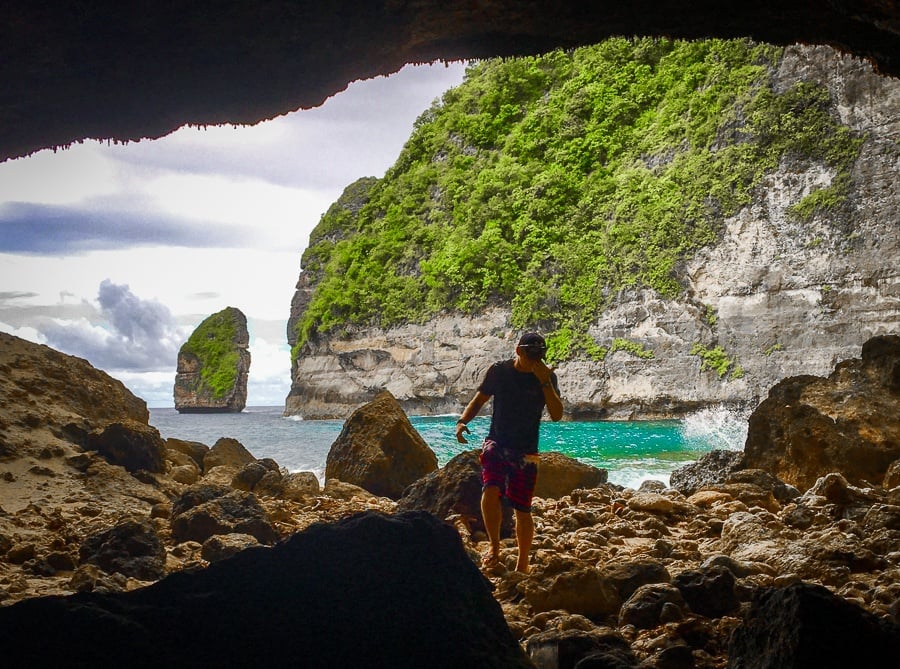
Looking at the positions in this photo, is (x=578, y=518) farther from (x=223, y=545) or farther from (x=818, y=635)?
(x=818, y=635)

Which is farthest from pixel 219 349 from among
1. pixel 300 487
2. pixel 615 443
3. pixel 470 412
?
pixel 470 412

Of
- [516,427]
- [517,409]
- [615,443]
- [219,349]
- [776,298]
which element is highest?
[776,298]

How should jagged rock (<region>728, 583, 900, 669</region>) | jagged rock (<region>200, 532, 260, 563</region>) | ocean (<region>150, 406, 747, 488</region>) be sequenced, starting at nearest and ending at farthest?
jagged rock (<region>728, 583, 900, 669</region>) → jagged rock (<region>200, 532, 260, 563</region>) → ocean (<region>150, 406, 747, 488</region>)

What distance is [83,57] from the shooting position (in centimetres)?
465

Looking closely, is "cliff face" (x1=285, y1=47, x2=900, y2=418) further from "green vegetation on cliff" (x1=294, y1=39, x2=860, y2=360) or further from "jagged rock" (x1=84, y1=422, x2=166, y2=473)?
"jagged rock" (x1=84, y1=422, x2=166, y2=473)

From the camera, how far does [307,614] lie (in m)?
2.16

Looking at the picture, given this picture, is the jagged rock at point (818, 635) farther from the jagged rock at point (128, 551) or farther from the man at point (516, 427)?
the jagged rock at point (128, 551)

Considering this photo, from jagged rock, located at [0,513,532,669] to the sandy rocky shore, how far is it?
0.48ft

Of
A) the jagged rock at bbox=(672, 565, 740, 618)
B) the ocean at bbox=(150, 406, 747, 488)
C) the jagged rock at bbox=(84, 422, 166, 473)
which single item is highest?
the jagged rock at bbox=(84, 422, 166, 473)

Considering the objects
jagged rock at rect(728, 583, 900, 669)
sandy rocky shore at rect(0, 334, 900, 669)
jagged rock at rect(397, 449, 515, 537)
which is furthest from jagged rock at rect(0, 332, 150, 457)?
jagged rock at rect(728, 583, 900, 669)

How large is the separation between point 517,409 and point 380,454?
13.0ft

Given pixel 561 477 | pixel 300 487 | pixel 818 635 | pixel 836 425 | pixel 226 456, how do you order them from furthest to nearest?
pixel 226 456
pixel 561 477
pixel 300 487
pixel 836 425
pixel 818 635

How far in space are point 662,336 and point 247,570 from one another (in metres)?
30.4

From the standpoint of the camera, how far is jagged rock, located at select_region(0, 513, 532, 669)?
2006mm
